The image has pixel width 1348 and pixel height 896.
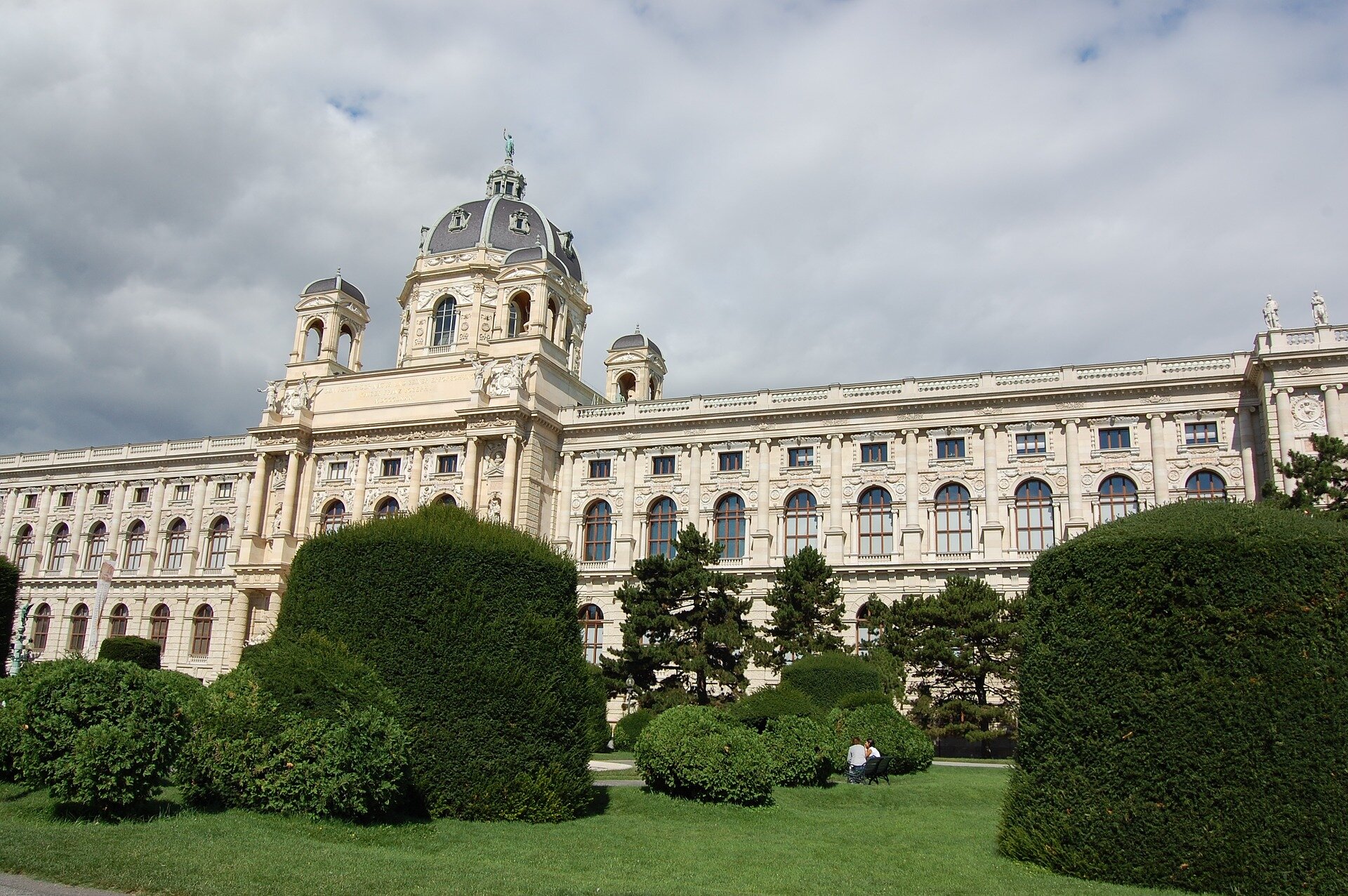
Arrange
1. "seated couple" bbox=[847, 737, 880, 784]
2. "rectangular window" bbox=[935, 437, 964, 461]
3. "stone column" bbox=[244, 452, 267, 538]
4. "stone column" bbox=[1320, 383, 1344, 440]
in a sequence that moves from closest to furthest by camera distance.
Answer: "seated couple" bbox=[847, 737, 880, 784] < "stone column" bbox=[1320, 383, 1344, 440] < "rectangular window" bbox=[935, 437, 964, 461] < "stone column" bbox=[244, 452, 267, 538]

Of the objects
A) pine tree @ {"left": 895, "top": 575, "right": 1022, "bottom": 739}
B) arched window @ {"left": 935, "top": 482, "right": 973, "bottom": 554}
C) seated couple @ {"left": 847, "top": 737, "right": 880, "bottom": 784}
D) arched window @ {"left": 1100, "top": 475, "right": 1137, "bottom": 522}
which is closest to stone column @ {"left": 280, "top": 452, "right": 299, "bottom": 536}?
arched window @ {"left": 935, "top": 482, "right": 973, "bottom": 554}

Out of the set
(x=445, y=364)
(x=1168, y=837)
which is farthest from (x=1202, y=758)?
(x=445, y=364)

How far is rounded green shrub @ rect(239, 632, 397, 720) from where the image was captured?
1630 centimetres

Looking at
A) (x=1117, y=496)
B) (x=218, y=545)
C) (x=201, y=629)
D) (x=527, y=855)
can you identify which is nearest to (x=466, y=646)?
(x=527, y=855)

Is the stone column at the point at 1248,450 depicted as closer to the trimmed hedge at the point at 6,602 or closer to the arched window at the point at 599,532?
the arched window at the point at 599,532

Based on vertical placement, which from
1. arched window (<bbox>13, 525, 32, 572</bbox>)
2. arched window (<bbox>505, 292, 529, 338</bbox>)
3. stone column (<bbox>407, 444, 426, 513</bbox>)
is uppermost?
arched window (<bbox>505, 292, 529, 338</bbox>)

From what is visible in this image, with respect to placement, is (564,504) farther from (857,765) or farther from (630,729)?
(857,765)

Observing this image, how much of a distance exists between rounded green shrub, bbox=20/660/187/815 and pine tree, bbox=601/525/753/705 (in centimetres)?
2405

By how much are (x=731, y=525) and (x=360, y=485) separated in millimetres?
21363

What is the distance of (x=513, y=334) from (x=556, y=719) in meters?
43.5

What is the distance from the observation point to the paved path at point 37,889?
38.4 ft

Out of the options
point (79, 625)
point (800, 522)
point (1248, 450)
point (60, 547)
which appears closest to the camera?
point (1248, 450)

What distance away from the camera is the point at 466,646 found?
1789 cm

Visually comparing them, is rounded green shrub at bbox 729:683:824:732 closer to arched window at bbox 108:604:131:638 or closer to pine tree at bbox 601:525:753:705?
pine tree at bbox 601:525:753:705
